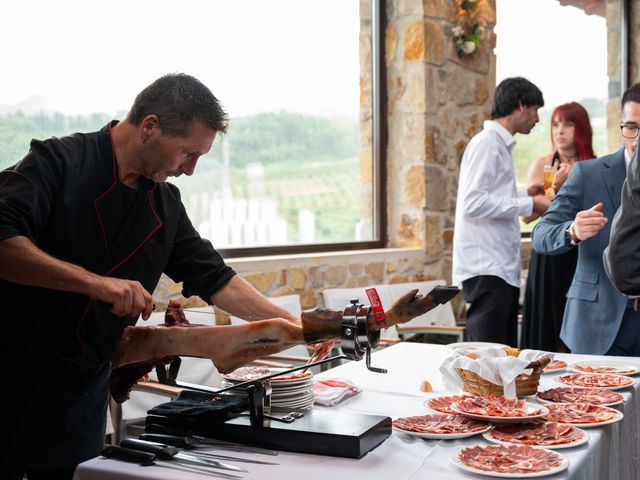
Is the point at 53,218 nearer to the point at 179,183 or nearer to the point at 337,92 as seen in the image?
the point at 179,183

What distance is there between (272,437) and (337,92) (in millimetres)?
3992

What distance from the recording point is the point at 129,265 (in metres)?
2.10

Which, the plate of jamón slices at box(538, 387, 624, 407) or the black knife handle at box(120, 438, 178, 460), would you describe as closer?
the black knife handle at box(120, 438, 178, 460)

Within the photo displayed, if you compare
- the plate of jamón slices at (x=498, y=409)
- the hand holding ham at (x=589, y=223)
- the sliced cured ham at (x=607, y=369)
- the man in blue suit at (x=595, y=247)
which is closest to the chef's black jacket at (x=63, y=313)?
the plate of jamón slices at (x=498, y=409)

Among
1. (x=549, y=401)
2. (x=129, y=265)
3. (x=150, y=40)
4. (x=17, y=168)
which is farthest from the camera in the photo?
(x=150, y=40)

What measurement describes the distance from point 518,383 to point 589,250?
1224 millimetres

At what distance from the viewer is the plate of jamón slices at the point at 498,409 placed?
6.35 ft

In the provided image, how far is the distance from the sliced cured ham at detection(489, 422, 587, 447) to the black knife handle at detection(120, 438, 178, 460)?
2.38ft

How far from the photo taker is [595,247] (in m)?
3.25

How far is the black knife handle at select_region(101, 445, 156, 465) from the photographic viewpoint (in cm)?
172

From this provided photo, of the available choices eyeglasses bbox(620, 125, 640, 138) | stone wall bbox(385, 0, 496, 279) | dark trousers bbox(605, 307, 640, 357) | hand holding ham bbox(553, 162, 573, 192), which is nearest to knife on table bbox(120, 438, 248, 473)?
dark trousers bbox(605, 307, 640, 357)

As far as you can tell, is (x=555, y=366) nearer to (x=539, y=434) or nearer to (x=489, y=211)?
(x=539, y=434)

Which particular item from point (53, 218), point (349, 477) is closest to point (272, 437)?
point (349, 477)

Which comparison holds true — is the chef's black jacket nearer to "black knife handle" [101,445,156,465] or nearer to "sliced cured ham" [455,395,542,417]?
"black knife handle" [101,445,156,465]
